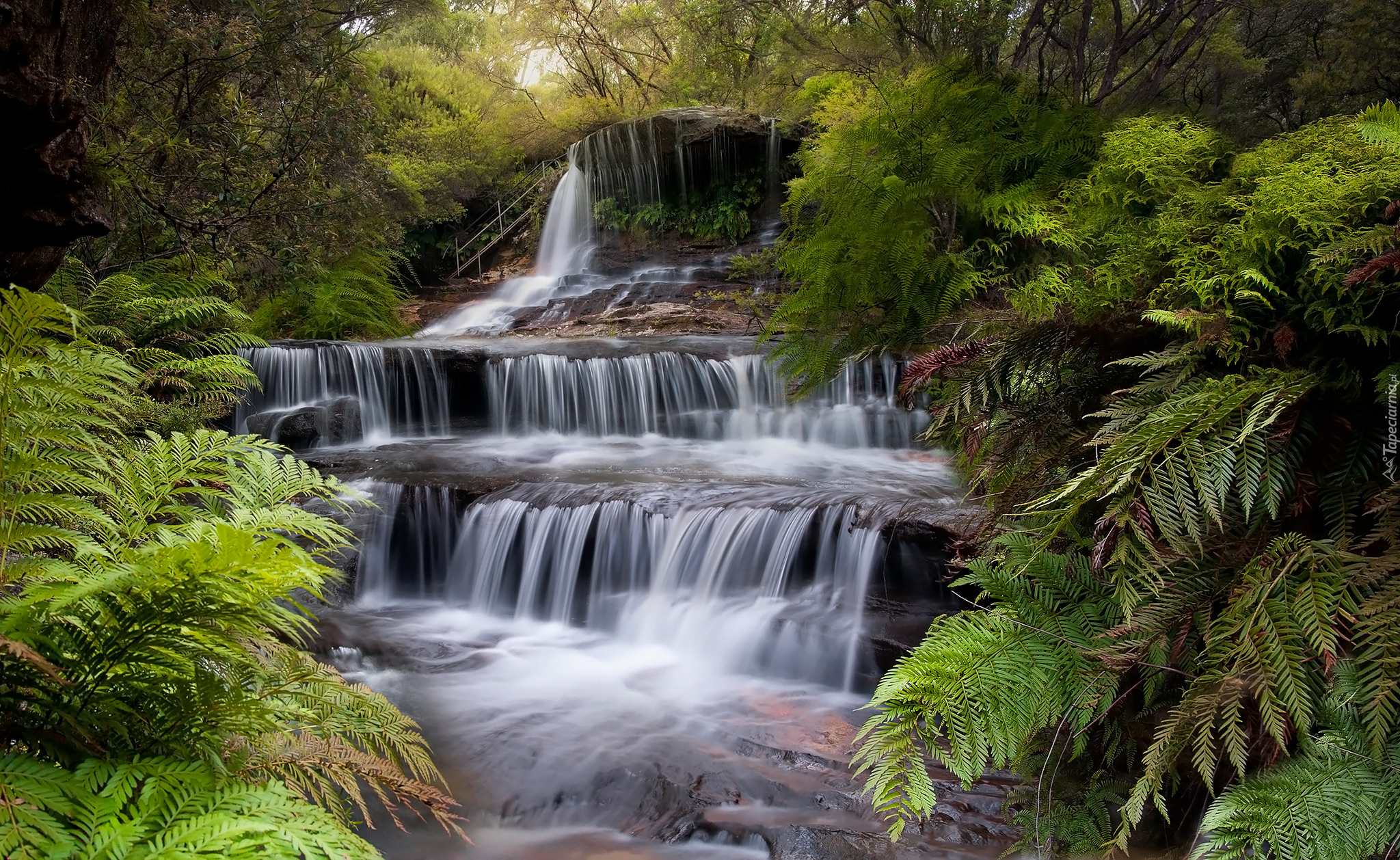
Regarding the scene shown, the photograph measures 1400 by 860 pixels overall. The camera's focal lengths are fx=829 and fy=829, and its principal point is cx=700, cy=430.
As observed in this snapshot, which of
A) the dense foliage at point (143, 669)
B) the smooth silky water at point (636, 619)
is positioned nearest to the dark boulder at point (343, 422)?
the smooth silky water at point (636, 619)

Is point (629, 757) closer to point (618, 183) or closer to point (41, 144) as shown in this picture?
point (41, 144)

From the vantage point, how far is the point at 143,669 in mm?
1557

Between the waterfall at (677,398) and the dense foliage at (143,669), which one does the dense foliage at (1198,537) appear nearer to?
the dense foliage at (143,669)

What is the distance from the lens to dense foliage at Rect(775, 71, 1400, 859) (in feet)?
5.34

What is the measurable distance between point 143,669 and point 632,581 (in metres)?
5.40

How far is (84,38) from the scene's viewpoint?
399cm

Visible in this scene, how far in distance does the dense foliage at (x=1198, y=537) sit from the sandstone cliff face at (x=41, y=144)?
3.21m

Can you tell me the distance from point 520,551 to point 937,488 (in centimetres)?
376

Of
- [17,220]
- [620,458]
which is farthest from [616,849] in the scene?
[620,458]

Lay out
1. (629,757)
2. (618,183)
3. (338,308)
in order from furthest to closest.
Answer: (618,183) → (338,308) → (629,757)

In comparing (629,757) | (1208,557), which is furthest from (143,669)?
(629,757)

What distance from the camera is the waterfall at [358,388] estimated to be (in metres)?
11.2

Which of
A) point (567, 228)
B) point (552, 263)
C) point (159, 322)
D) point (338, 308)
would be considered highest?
point (567, 228)

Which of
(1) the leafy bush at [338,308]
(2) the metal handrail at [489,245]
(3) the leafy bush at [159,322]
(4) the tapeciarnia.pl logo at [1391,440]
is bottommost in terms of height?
(4) the tapeciarnia.pl logo at [1391,440]
